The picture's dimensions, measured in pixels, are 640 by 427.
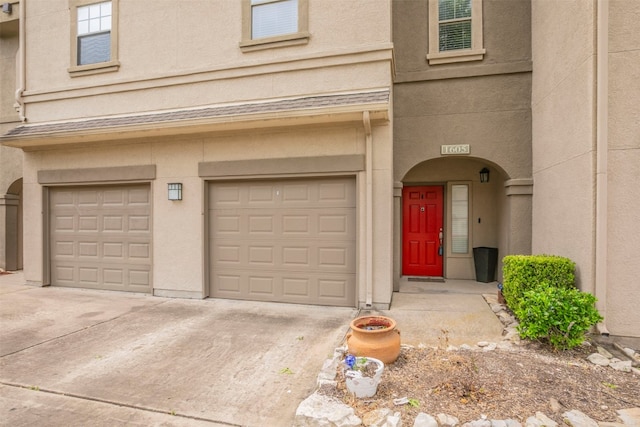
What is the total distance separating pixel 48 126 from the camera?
7156 millimetres

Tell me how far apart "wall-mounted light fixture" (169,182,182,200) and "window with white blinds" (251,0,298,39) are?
303cm

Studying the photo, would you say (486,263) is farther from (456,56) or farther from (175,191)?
(175,191)

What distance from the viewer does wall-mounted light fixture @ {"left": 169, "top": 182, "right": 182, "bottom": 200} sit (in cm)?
644

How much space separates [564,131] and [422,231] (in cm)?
383

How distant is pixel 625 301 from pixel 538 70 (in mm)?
4047

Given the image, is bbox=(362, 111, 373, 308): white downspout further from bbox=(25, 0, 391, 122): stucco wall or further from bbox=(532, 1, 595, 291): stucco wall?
bbox=(532, 1, 595, 291): stucco wall

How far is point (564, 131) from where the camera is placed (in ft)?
16.3

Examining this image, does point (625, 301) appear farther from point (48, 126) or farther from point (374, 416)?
point (48, 126)

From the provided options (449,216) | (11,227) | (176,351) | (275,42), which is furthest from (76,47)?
(449,216)

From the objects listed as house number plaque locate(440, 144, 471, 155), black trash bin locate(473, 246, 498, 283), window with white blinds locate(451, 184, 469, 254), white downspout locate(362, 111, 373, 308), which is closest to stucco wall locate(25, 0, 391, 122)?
white downspout locate(362, 111, 373, 308)

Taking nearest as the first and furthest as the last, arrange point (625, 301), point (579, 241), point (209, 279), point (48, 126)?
point (625, 301) → point (579, 241) → point (209, 279) → point (48, 126)

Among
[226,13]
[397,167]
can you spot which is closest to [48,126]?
[226,13]

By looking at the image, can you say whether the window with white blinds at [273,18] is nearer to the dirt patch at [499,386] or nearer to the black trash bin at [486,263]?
the dirt patch at [499,386]

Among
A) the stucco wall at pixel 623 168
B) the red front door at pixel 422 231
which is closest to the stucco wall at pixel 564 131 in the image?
the stucco wall at pixel 623 168
